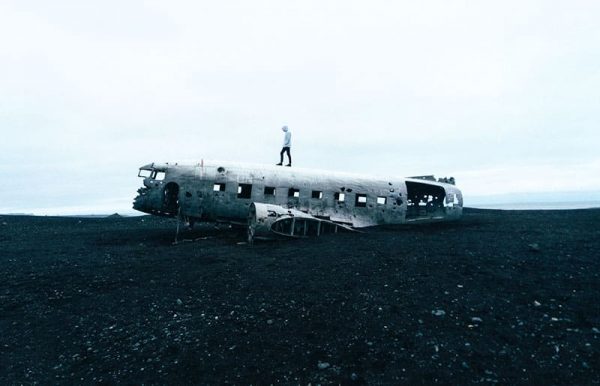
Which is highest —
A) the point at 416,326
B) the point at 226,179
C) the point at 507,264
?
the point at 226,179

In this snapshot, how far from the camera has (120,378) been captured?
598 cm

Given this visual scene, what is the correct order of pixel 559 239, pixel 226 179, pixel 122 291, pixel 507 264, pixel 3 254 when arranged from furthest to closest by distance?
pixel 226 179
pixel 3 254
pixel 559 239
pixel 507 264
pixel 122 291

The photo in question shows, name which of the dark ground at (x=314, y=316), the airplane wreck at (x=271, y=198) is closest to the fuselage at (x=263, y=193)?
the airplane wreck at (x=271, y=198)

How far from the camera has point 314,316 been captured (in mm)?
7742

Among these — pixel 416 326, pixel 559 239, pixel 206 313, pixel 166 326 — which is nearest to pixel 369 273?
pixel 416 326

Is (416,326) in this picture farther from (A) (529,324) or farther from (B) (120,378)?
(B) (120,378)

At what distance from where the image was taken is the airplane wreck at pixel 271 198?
17.0 m

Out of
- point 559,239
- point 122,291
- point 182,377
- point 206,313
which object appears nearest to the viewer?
point 182,377

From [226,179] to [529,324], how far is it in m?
15.2

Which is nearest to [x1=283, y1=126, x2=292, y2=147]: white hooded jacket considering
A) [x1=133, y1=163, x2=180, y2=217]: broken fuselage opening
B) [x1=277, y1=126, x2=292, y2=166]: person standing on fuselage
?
[x1=277, y1=126, x2=292, y2=166]: person standing on fuselage

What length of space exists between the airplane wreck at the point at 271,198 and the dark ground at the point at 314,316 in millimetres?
3275

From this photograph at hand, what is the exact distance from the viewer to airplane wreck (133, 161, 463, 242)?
55.9 feet

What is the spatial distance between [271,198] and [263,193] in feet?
1.82

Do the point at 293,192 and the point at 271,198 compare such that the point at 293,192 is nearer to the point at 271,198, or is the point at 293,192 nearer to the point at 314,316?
the point at 271,198
